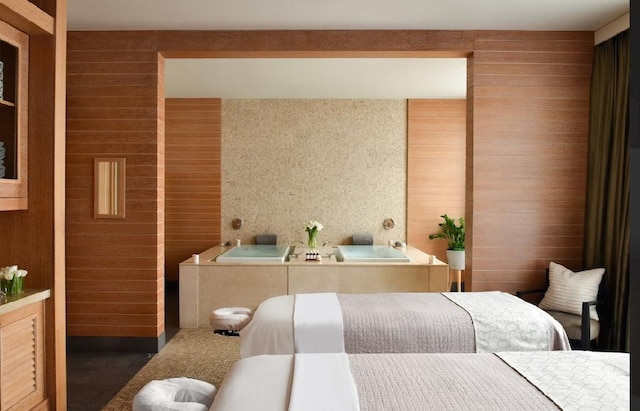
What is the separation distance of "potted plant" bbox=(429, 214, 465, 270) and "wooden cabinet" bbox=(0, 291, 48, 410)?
203 inches

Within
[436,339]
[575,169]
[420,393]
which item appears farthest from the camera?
[575,169]

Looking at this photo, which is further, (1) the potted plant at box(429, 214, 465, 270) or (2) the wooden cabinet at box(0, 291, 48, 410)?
(1) the potted plant at box(429, 214, 465, 270)

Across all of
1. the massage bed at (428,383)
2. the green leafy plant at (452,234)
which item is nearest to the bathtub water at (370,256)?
the green leafy plant at (452,234)

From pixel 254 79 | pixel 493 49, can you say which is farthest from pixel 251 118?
pixel 493 49

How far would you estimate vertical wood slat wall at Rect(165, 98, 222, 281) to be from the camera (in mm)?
7602

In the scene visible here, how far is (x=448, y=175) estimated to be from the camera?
762 centimetres

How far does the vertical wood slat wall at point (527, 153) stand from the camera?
14.4 ft

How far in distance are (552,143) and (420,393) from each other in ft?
10.7

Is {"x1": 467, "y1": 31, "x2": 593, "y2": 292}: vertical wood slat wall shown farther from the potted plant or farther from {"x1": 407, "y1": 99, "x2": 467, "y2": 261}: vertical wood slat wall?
{"x1": 407, "y1": 99, "x2": 467, "y2": 261}: vertical wood slat wall

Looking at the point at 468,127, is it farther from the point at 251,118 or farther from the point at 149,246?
the point at 251,118

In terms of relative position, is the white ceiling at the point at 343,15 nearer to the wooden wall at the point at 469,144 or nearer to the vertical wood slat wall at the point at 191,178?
the wooden wall at the point at 469,144

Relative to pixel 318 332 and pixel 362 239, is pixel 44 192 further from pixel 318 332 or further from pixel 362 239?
pixel 362 239

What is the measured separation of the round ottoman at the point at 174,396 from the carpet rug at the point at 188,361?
1.39m

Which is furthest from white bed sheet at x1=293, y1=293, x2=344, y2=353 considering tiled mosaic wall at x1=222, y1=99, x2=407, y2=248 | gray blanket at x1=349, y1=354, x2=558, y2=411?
tiled mosaic wall at x1=222, y1=99, x2=407, y2=248
